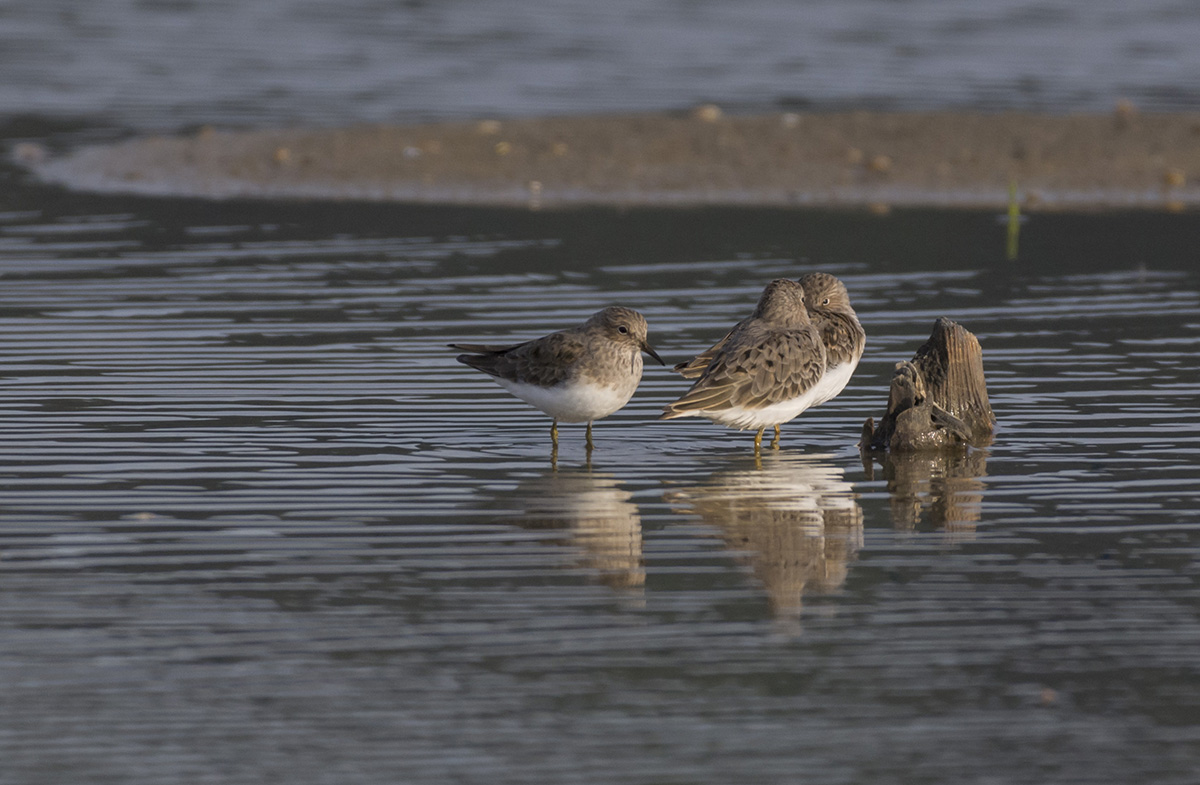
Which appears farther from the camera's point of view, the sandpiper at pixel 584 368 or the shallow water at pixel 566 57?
the shallow water at pixel 566 57

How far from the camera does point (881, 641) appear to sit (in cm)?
748

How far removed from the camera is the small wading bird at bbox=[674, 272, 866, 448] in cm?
1137

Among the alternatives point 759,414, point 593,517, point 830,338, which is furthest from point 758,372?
point 593,517

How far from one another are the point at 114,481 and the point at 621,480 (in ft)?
9.18

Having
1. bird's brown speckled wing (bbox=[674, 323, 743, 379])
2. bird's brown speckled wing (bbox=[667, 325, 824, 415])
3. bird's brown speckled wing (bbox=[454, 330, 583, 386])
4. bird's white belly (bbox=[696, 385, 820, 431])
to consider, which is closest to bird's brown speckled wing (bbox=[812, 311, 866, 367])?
bird's brown speckled wing (bbox=[667, 325, 824, 415])

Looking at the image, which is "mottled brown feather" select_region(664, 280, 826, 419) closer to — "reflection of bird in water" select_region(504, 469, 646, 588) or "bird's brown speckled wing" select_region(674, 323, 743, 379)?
"bird's brown speckled wing" select_region(674, 323, 743, 379)

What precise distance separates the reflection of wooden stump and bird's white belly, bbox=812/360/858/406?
0.99ft

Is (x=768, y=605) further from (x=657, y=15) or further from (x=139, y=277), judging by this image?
(x=657, y=15)

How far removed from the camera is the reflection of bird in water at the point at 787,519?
27.6ft

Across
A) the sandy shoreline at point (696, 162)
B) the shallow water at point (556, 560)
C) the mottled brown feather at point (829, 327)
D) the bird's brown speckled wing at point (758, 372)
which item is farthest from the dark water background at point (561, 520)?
the sandy shoreline at point (696, 162)

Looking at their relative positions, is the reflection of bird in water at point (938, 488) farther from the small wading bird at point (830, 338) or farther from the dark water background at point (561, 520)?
the small wading bird at point (830, 338)

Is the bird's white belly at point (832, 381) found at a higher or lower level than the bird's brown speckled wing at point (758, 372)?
lower

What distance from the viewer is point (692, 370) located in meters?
11.3

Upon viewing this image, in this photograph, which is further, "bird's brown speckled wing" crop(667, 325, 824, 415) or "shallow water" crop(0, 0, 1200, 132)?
"shallow water" crop(0, 0, 1200, 132)
